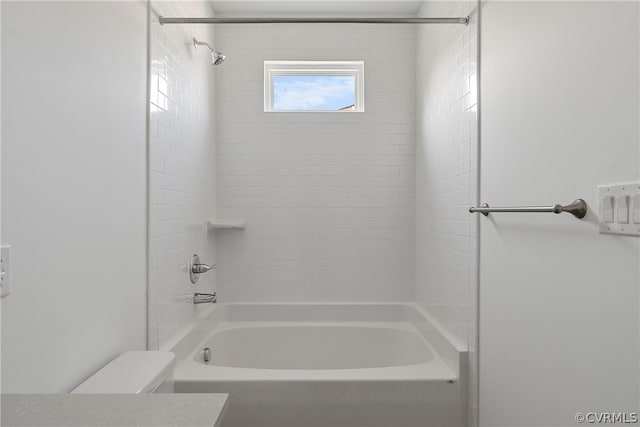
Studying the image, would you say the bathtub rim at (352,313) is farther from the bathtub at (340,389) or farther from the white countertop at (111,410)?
the white countertop at (111,410)

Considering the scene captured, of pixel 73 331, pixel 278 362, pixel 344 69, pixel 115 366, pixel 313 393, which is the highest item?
pixel 344 69

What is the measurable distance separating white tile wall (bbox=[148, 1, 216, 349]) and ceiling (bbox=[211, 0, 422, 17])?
19 centimetres

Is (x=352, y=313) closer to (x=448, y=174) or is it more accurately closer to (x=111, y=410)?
(x=448, y=174)

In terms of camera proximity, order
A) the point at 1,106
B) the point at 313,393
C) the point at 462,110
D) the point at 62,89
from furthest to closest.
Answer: the point at 462,110, the point at 313,393, the point at 62,89, the point at 1,106

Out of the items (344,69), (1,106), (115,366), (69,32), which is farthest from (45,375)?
(344,69)

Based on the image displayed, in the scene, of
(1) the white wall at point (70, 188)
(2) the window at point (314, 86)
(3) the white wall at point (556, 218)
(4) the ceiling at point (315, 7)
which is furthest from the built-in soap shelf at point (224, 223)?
(3) the white wall at point (556, 218)

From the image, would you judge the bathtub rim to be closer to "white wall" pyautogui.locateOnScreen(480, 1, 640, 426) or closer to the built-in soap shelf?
"white wall" pyautogui.locateOnScreen(480, 1, 640, 426)

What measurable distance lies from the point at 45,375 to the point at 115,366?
1.09ft

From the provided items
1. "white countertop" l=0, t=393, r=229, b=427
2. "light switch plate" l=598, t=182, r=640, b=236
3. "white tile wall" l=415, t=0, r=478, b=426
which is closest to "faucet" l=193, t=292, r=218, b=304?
"white tile wall" l=415, t=0, r=478, b=426

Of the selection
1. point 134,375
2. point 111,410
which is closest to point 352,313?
point 134,375

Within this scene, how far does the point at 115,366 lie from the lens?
1.48 m

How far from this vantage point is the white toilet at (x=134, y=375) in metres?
1.31

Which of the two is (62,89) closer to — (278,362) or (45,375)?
(45,375)

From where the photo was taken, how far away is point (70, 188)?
1.28m
